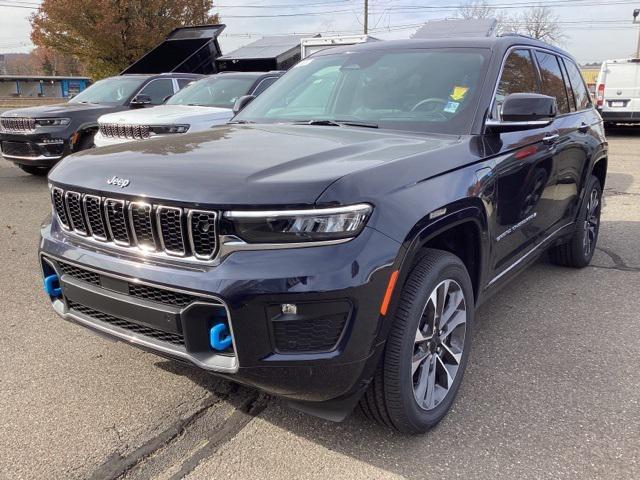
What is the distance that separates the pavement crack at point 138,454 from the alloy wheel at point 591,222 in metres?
3.70

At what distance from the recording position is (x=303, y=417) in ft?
9.05

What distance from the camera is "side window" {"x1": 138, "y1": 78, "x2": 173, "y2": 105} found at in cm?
975

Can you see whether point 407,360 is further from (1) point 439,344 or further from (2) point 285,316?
(2) point 285,316

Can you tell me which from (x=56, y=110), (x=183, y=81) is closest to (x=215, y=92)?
(x=183, y=81)

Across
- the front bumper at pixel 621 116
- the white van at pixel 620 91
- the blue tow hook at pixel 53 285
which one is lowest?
the front bumper at pixel 621 116

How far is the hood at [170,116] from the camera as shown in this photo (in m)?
7.09

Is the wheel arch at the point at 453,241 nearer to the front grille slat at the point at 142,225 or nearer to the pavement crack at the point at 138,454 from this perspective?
the front grille slat at the point at 142,225

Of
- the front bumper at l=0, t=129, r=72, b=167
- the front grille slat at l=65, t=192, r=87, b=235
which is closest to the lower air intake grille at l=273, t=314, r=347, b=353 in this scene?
the front grille slat at l=65, t=192, r=87, b=235

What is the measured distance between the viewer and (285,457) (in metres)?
2.46

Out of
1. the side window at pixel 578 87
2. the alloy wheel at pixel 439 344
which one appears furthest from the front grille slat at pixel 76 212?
the side window at pixel 578 87

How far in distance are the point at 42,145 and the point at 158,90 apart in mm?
2247

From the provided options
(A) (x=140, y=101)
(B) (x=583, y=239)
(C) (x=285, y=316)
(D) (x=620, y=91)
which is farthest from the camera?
(D) (x=620, y=91)

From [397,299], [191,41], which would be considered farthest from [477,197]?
[191,41]

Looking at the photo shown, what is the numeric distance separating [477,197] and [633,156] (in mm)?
12473
